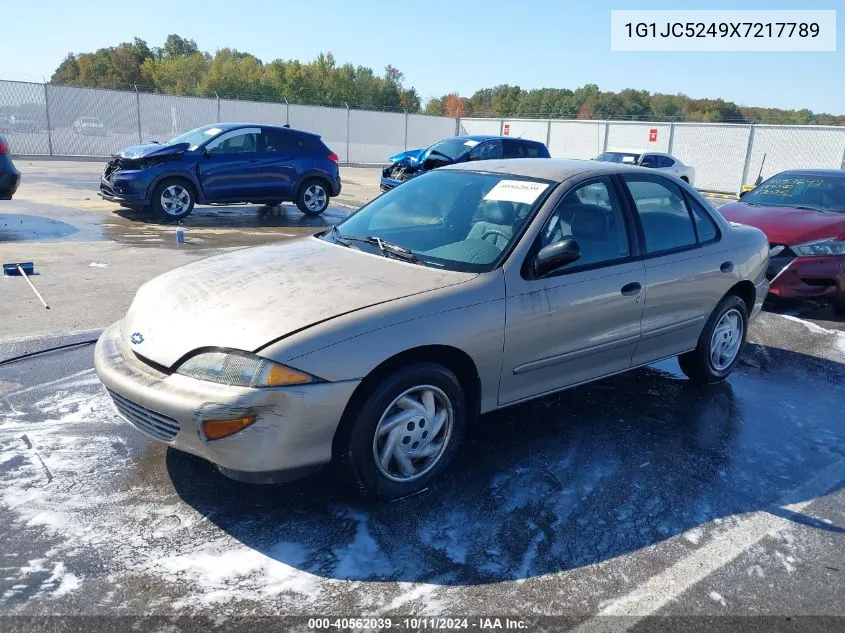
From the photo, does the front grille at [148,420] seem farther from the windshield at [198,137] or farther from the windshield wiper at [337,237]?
the windshield at [198,137]

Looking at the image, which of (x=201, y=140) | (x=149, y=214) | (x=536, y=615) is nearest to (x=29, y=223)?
(x=149, y=214)

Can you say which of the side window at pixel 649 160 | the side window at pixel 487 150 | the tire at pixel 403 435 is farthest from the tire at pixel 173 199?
the side window at pixel 649 160

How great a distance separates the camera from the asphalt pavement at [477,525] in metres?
2.68

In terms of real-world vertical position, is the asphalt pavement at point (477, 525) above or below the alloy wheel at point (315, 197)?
below

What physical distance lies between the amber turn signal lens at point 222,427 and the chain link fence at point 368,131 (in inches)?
917

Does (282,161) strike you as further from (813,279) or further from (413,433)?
(413,433)

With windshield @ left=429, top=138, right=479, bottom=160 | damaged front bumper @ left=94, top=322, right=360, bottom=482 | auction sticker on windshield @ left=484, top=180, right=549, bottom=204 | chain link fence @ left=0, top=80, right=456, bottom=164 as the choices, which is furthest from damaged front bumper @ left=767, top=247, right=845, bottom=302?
chain link fence @ left=0, top=80, right=456, bottom=164

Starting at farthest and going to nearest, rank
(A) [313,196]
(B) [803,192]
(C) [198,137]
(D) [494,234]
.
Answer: (A) [313,196]
(C) [198,137]
(B) [803,192]
(D) [494,234]

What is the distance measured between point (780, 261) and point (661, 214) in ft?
11.5

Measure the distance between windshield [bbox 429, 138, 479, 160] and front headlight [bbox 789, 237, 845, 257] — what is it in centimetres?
952

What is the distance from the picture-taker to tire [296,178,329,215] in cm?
1326

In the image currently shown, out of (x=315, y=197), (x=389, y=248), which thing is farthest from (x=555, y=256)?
(x=315, y=197)

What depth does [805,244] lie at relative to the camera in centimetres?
737

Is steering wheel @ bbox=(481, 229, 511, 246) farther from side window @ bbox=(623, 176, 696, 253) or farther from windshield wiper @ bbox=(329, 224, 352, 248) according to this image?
side window @ bbox=(623, 176, 696, 253)
